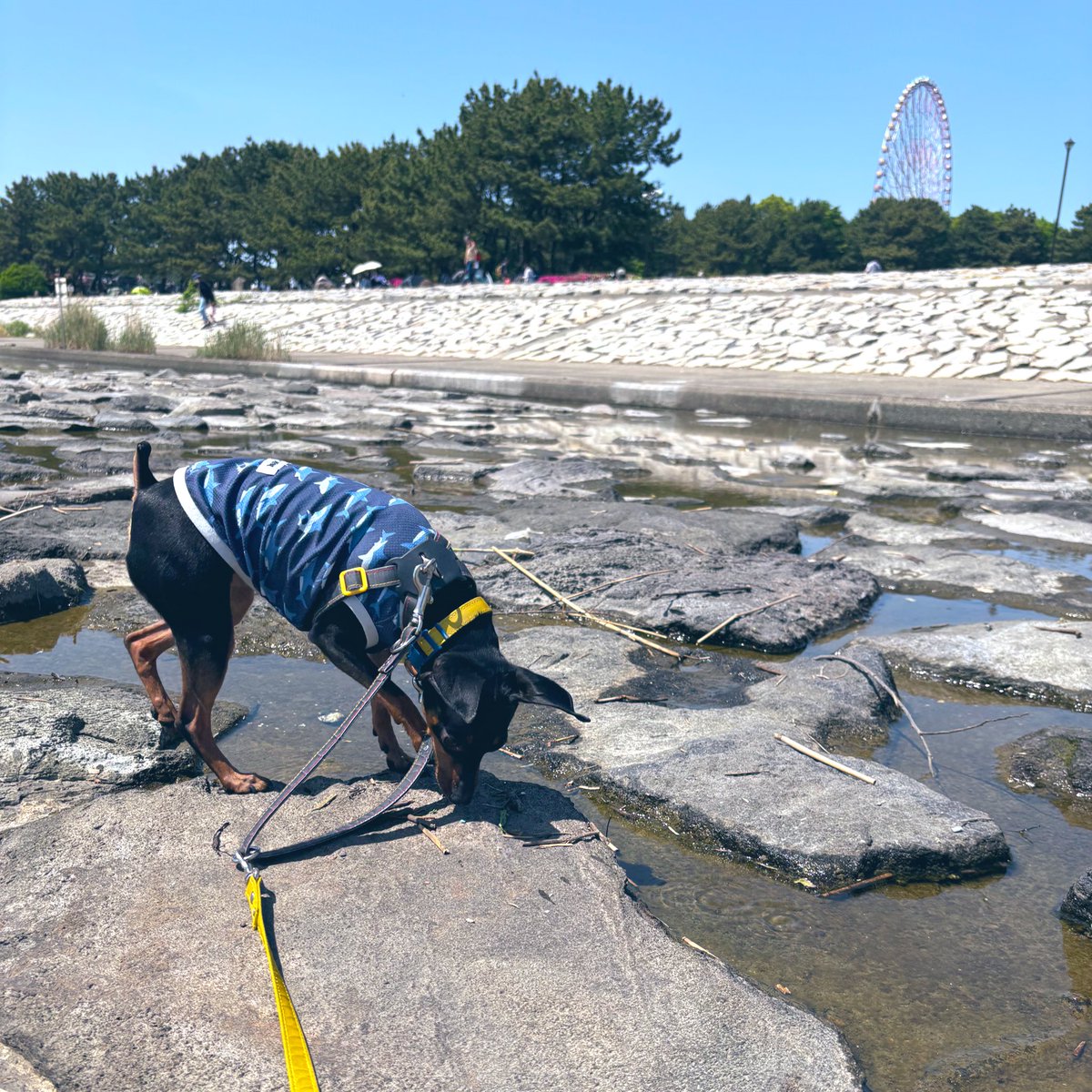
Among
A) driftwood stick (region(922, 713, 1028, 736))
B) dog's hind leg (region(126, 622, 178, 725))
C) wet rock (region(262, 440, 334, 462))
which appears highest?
dog's hind leg (region(126, 622, 178, 725))

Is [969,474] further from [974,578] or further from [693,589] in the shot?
[693,589]

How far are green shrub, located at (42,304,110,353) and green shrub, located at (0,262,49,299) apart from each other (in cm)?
3625

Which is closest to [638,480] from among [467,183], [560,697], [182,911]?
[560,697]

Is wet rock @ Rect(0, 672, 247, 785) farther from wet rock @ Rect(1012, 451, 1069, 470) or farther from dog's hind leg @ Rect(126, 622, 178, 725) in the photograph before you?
wet rock @ Rect(1012, 451, 1069, 470)

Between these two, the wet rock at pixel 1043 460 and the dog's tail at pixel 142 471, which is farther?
the wet rock at pixel 1043 460

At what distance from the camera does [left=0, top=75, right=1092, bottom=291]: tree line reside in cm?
4803

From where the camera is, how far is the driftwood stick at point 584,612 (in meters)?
3.87

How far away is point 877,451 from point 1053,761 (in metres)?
6.50

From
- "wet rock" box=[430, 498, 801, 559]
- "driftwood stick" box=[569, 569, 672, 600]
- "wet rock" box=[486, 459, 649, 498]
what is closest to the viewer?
"driftwood stick" box=[569, 569, 672, 600]

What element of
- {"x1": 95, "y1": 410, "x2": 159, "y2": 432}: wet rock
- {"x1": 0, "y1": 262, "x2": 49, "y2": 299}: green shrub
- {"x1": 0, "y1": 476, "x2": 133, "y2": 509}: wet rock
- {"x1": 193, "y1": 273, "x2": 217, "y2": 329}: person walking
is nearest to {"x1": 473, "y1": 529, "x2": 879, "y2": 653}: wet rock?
{"x1": 0, "y1": 476, "x2": 133, "y2": 509}: wet rock

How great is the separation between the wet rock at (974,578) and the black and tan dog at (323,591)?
9.11 ft

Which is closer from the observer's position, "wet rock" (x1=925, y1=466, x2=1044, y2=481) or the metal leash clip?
the metal leash clip

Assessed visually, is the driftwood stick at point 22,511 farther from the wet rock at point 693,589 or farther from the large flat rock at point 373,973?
the large flat rock at point 373,973

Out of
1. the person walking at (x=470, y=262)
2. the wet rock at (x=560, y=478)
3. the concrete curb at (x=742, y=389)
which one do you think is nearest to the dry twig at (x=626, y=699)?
the wet rock at (x=560, y=478)
